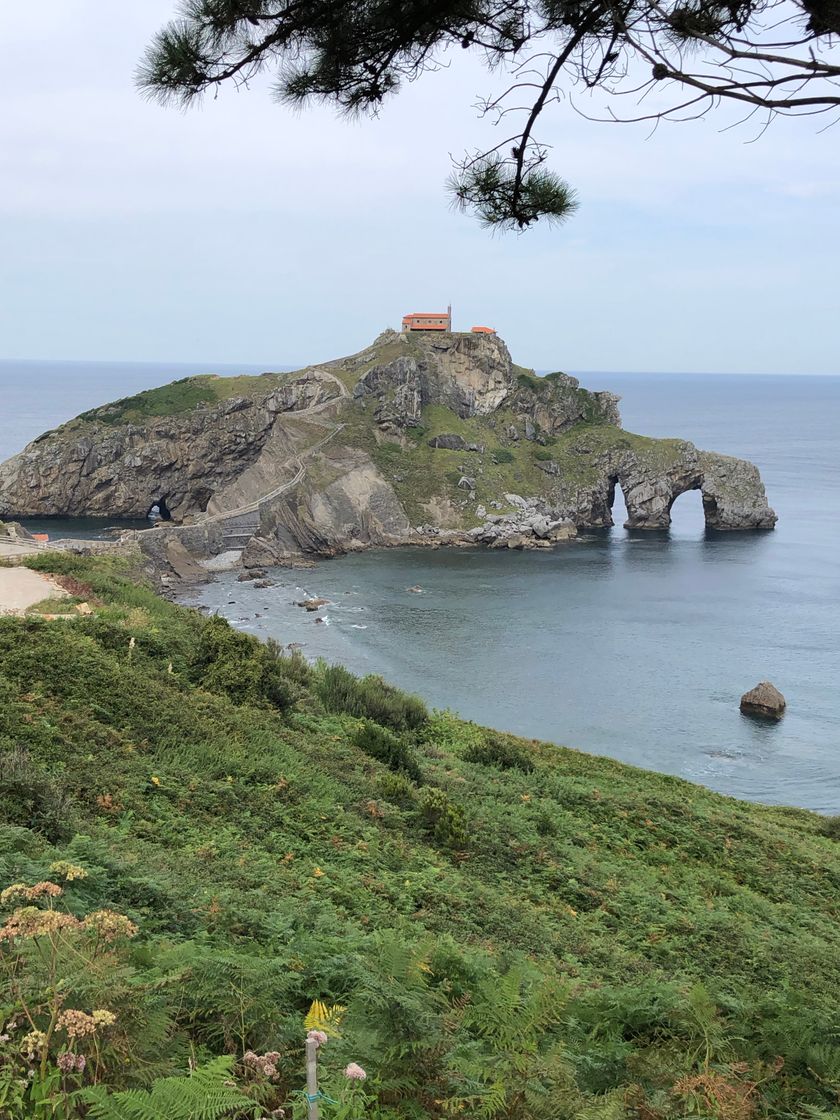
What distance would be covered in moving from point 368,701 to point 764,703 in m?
29.5

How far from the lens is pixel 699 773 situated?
120ft

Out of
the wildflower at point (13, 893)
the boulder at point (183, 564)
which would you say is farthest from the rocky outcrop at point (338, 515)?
the wildflower at point (13, 893)

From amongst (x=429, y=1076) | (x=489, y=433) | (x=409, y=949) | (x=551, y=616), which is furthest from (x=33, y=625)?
(x=489, y=433)

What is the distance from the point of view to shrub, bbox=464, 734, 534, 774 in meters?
20.1

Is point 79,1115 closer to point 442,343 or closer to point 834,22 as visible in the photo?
point 834,22

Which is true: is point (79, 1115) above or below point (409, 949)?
above

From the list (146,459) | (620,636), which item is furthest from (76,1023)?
(146,459)

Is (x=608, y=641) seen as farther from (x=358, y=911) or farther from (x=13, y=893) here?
(x=13, y=893)

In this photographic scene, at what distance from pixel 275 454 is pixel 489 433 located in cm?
2566

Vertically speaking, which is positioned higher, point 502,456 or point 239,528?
point 502,456

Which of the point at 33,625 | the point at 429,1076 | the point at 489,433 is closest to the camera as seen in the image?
the point at 429,1076

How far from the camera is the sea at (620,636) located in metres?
40.7

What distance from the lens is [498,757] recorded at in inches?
801

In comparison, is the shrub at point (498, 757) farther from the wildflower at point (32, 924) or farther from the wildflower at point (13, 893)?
the wildflower at point (32, 924)
